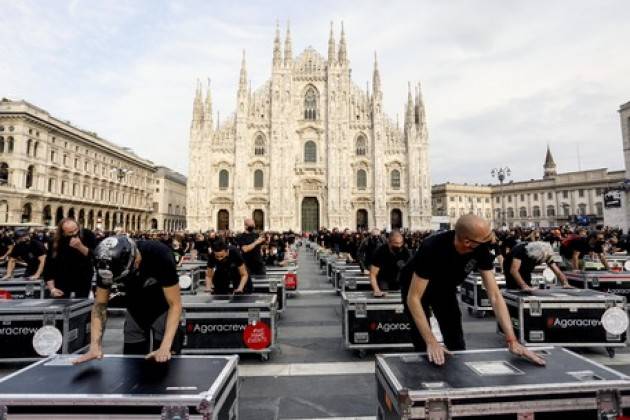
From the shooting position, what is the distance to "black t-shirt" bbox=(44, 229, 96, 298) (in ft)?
18.3

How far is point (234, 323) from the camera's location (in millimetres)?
5145

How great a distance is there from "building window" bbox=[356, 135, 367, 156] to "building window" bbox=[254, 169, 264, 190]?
10498 millimetres

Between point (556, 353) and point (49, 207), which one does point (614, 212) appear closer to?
point (556, 353)

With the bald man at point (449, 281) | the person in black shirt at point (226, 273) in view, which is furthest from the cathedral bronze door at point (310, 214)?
the bald man at point (449, 281)

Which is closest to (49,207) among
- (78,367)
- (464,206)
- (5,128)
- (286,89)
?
(5,128)

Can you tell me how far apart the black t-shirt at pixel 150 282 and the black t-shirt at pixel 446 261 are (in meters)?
1.90

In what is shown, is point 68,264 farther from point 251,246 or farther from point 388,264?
point 388,264

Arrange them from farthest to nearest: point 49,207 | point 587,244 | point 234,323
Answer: point 49,207 → point 587,244 → point 234,323

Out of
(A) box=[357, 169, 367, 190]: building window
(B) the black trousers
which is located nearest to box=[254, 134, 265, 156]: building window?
(A) box=[357, 169, 367, 190]: building window

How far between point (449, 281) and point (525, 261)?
3270mm

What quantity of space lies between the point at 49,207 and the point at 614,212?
4928cm

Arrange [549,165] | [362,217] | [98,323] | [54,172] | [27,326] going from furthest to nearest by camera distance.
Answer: [549,165], [362,217], [54,172], [27,326], [98,323]

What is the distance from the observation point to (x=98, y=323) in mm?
2893

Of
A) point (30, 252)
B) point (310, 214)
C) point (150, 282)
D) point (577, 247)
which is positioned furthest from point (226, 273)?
point (310, 214)
